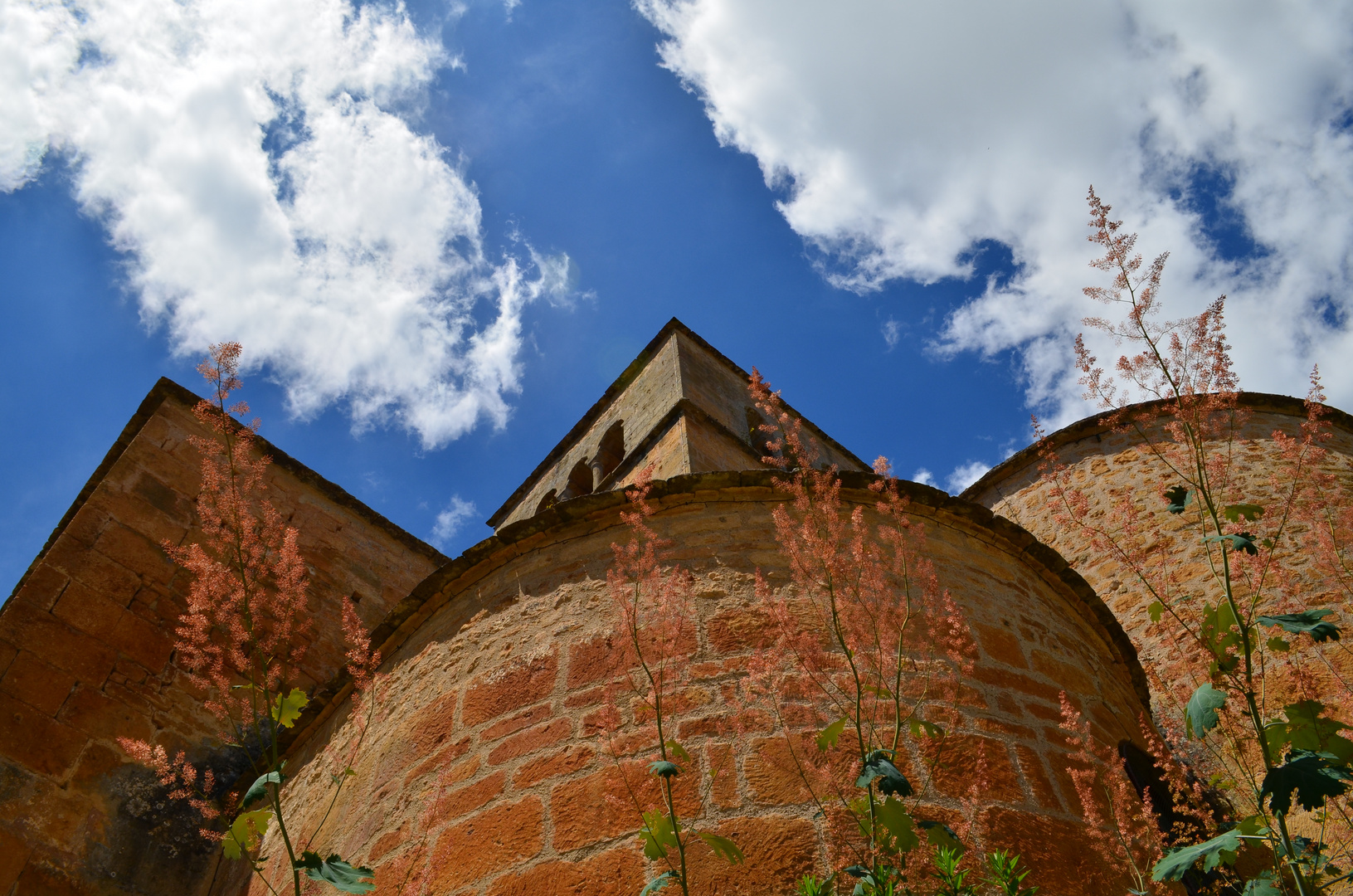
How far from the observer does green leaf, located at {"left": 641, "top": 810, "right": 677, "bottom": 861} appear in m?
2.20

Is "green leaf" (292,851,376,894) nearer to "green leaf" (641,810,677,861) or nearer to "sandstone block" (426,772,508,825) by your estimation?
"green leaf" (641,810,677,861)

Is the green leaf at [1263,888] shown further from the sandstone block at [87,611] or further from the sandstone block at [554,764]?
the sandstone block at [87,611]

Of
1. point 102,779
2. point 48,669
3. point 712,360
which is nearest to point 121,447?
point 48,669

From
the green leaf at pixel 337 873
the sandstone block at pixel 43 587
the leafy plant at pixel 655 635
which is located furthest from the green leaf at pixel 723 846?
the sandstone block at pixel 43 587

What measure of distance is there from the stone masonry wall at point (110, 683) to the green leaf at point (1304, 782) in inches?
202

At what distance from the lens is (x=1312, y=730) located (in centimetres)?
207

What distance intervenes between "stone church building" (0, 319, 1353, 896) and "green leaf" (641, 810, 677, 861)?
0.53m

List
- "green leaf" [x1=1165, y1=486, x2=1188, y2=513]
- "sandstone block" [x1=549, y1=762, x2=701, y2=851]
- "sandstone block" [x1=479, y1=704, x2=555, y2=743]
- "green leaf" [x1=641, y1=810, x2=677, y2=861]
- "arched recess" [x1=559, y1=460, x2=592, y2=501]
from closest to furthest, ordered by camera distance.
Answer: "green leaf" [x1=641, y1=810, x2=677, y2=861] → "green leaf" [x1=1165, y1=486, x2=1188, y2=513] → "sandstone block" [x1=549, y1=762, x2=701, y2=851] → "sandstone block" [x1=479, y1=704, x2=555, y2=743] → "arched recess" [x1=559, y1=460, x2=592, y2=501]

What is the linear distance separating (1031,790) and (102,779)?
473 centimetres

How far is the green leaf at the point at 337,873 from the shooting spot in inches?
75.7

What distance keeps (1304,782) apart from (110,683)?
18.7 feet

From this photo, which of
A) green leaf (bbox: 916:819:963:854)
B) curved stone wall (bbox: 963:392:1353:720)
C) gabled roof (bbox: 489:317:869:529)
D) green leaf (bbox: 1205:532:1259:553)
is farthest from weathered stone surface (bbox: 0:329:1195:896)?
gabled roof (bbox: 489:317:869:529)

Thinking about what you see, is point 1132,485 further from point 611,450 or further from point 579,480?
point 579,480

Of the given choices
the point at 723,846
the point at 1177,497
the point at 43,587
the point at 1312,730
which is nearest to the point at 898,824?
the point at 723,846
